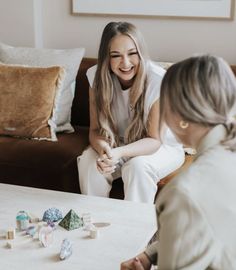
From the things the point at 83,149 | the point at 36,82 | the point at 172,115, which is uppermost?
the point at 172,115

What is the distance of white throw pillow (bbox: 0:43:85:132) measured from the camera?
294 centimetres

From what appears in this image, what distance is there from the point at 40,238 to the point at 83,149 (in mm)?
1046

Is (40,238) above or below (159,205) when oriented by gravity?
below

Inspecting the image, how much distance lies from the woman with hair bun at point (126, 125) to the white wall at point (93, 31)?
2.38 feet

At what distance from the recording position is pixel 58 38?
3.45 meters

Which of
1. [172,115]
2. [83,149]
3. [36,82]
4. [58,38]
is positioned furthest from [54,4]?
[172,115]

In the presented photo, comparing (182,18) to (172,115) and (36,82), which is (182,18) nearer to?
(36,82)

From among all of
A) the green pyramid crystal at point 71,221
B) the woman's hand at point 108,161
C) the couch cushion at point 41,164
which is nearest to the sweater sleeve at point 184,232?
the green pyramid crystal at point 71,221

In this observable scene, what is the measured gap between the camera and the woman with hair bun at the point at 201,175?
41.8 inches

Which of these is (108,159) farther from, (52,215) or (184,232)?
(184,232)

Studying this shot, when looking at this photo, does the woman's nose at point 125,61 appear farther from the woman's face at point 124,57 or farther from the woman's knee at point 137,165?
the woman's knee at point 137,165

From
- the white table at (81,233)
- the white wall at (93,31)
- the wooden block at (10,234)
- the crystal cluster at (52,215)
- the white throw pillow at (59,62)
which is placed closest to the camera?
the white table at (81,233)

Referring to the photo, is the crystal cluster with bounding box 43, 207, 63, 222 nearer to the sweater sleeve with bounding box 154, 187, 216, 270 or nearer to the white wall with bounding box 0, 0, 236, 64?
the sweater sleeve with bounding box 154, 187, 216, 270

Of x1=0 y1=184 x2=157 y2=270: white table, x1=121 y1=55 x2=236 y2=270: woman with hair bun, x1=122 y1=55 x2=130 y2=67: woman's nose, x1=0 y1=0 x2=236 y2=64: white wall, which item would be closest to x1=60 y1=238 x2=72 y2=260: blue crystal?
x1=0 y1=184 x2=157 y2=270: white table
